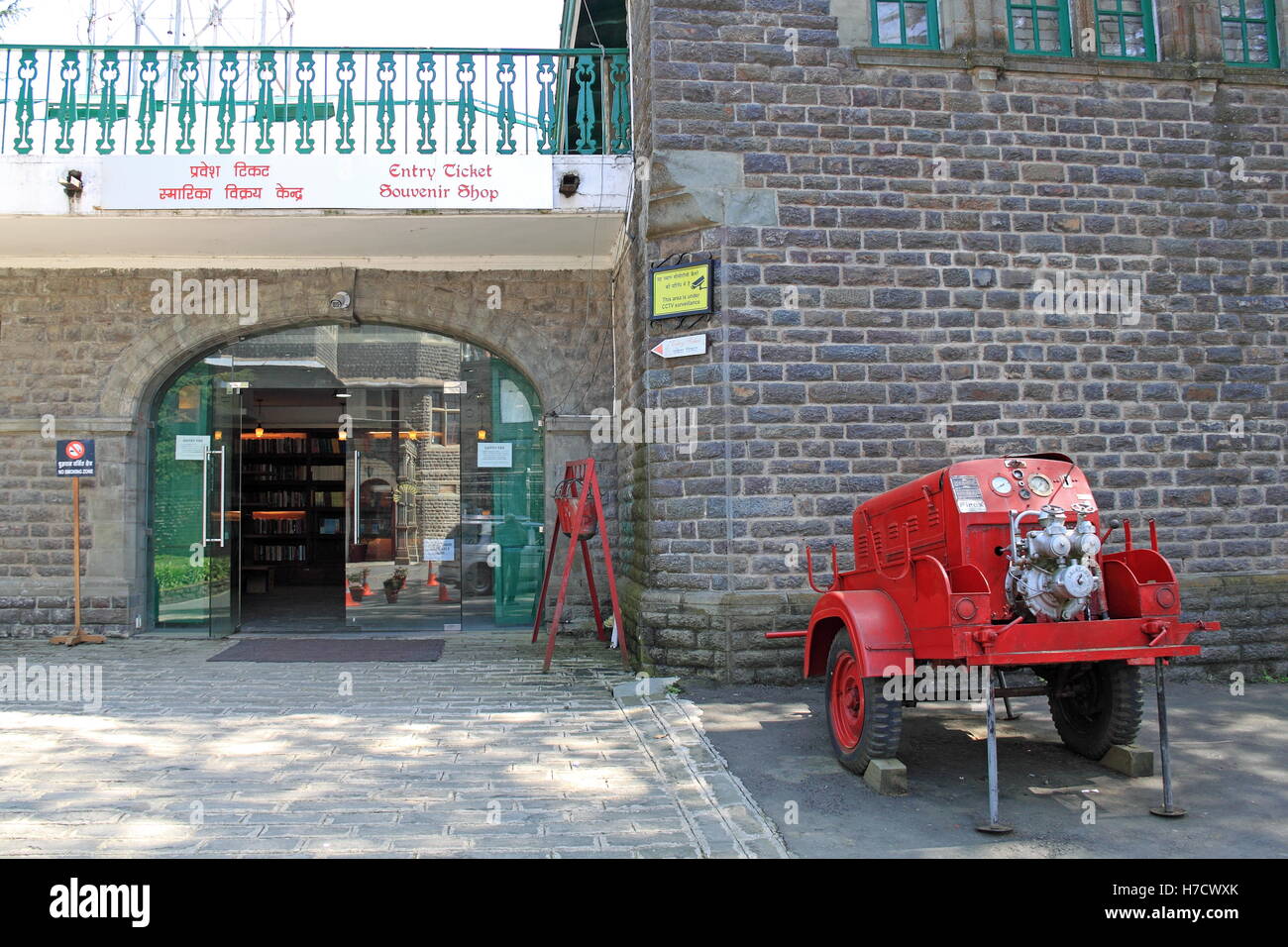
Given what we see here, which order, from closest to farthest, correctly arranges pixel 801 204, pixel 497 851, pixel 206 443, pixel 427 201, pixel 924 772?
pixel 497 851 → pixel 924 772 → pixel 801 204 → pixel 427 201 → pixel 206 443

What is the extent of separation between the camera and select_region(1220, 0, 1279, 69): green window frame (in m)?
8.22

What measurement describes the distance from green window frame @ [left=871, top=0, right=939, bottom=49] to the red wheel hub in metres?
5.55

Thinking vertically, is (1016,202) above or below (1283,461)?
above

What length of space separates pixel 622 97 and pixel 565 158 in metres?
0.87

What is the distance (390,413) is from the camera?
33.9 feet

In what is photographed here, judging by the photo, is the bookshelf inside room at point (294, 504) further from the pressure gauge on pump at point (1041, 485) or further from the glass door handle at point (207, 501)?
the pressure gauge on pump at point (1041, 485)

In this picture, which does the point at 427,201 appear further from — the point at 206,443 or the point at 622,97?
the point at 206,443

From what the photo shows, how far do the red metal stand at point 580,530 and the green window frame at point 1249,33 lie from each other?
22.3 feet

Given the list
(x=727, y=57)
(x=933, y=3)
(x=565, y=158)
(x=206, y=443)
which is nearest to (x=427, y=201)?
(x=565, y=158)

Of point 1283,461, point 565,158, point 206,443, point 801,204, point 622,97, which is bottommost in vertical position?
point 1283,461

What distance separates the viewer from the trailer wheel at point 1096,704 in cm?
470

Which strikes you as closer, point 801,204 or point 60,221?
point 801,204

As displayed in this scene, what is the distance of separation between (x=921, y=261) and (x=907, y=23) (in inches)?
84.3

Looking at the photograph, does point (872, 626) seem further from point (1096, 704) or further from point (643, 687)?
point (643, 687)
